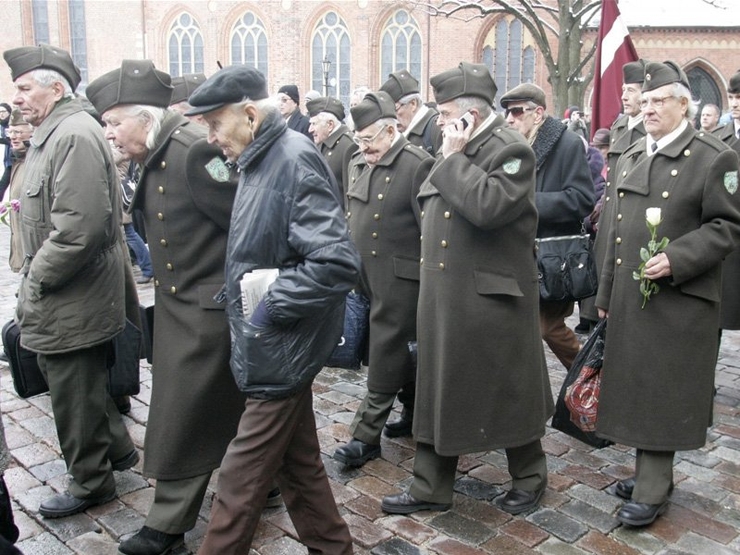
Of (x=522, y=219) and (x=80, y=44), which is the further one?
(x=80, y=44)

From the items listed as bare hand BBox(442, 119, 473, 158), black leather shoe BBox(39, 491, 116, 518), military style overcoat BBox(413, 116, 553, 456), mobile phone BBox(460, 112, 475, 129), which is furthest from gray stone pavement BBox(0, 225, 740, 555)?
mobile phone BBox(460, 112, 475, 129)

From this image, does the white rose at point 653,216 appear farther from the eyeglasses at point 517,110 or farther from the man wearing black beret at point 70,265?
the man wearing black beret at point 70,265

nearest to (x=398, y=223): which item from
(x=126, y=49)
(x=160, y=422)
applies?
(x=160, y=422)

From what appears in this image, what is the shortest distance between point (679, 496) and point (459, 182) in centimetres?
198

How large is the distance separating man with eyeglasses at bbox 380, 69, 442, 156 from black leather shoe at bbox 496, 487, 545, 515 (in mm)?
3500

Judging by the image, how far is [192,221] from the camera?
3.44 metres

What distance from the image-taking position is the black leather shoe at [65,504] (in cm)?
388

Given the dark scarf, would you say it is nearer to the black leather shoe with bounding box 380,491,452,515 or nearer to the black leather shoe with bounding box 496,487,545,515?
the black leather shoe with bounding box 496,487,545,515

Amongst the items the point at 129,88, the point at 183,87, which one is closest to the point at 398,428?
the point at 129,88

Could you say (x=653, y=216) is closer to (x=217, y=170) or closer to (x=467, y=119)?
(x=467, y=119)

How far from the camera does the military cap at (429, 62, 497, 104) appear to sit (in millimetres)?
3732

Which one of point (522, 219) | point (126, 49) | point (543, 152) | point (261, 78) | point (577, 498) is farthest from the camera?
point (126, 49)

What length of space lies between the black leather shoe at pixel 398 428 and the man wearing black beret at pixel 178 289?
1.58 metres

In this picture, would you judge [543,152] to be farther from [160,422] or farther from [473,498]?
[160,422]
